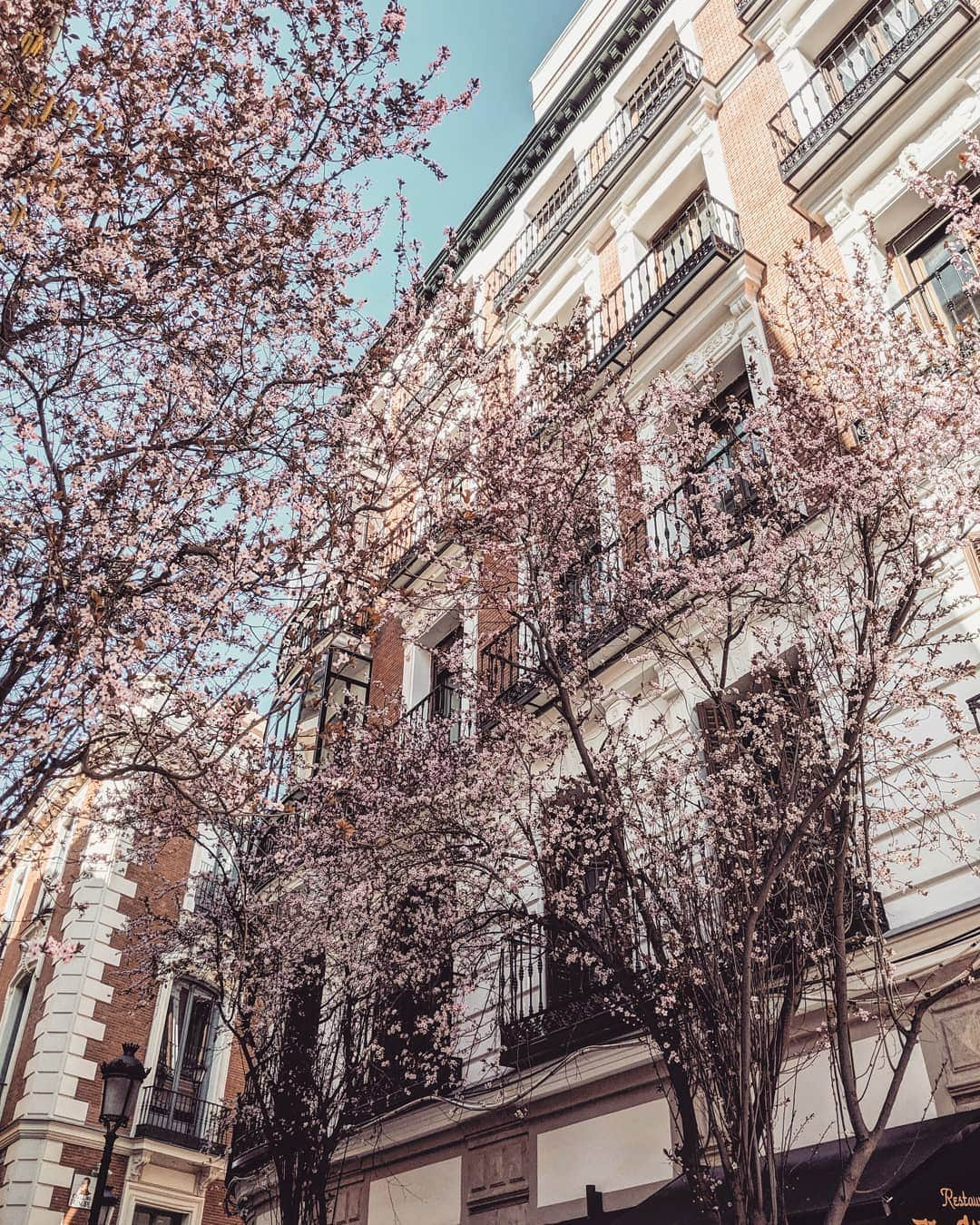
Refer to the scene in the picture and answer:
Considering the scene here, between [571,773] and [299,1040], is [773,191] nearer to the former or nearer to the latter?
[571,773]

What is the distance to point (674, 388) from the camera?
977 centimetres

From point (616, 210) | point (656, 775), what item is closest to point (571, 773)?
point (656, 775)

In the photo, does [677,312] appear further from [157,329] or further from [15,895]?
[15,895]

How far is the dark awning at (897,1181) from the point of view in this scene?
5.28 metres

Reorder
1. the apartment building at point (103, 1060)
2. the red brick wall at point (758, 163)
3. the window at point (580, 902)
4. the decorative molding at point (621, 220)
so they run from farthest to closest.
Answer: the apartment building at point (103, 1060) < the decorative molding at point (621, 220) < the red brick wall at point (758, 163) < the window at point (580, 902)

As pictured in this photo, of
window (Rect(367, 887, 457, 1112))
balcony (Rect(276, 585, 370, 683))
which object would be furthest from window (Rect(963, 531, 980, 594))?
window (Rect(367, 887, 457, 1112))

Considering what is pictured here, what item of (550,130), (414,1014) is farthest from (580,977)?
(550,130)

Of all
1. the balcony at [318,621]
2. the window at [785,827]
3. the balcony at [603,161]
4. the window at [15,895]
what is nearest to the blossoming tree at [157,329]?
the balcony at [318,621]

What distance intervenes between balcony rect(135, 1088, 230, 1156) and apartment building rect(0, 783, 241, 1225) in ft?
0.07

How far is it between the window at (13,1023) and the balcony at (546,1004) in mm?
14330

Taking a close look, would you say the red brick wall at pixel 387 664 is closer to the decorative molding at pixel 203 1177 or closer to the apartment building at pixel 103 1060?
the apartment building at pixel 103 1060

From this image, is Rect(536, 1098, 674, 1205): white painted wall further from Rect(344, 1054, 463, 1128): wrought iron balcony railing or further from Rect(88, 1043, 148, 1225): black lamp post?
Rect(88, 1043, 148, 1225): black lamp post

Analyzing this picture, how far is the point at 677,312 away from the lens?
12.4 metres

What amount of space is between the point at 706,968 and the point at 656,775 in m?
2.17
